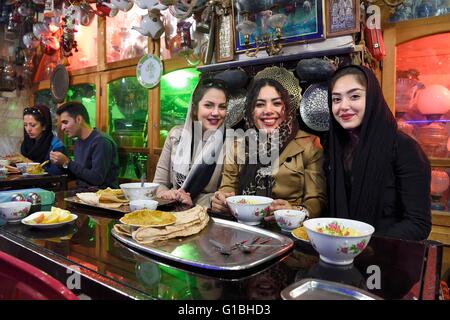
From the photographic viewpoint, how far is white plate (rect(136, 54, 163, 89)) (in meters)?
3.71

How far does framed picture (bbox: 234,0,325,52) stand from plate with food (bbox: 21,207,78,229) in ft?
6.74

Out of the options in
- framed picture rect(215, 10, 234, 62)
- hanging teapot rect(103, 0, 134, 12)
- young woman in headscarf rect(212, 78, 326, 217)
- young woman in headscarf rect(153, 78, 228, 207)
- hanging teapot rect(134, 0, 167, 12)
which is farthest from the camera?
hanging teapot rect(103, 0, 134, 12)

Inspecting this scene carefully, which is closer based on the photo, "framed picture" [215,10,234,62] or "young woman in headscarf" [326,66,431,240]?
"young woman in headscarf" [326,66,431,240]

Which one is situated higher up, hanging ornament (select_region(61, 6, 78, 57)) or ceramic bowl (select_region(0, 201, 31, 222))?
hanging ornament (select_region(61, 6, 78, 57))

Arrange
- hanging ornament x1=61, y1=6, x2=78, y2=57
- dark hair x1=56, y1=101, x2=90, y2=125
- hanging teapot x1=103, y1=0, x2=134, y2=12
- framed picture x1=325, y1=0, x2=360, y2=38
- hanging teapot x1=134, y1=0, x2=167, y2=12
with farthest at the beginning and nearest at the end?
1. hanging ornament x1=61, y1=6, x2=78, y2=57
2. dark hair x1=56, y1=101, x2=90, y2=125
3. hanging teapot x1=103, y1=0, x2=134, y2=12
4. hanging teapot x1=134, y1=0, x2=167, y2=12
5. framed picture x1=325, y1=0, x2=360, y2=38

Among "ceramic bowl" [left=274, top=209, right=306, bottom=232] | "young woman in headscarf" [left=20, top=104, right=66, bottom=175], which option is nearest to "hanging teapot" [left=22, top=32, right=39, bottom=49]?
"young woman in headscarf" [left=20, top=104, right=66, bottom=175]

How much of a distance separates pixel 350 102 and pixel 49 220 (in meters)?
1.33

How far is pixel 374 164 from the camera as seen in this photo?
1.54 meters

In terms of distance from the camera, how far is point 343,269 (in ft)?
2.67

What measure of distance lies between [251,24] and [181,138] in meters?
1.07

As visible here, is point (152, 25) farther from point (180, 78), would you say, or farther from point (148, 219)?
point (148, 219)

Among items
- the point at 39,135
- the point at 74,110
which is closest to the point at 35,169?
the point at 74,110

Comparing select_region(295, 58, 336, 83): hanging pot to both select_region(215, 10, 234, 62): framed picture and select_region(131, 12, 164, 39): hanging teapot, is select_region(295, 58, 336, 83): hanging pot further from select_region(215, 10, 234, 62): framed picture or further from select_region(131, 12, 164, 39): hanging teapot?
select_region(131, 12, 164, 39): hanging teapot
